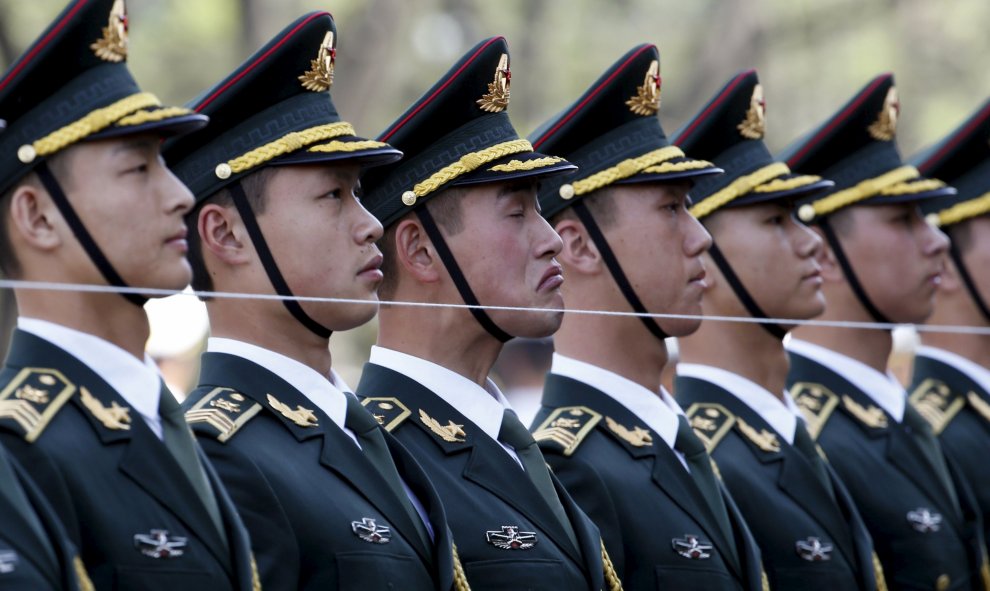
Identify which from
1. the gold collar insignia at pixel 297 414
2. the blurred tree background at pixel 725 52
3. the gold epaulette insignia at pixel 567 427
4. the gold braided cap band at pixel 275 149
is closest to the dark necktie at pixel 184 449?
the gold collar insignia at pixel 297 414

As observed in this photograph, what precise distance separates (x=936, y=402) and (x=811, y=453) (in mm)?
1411

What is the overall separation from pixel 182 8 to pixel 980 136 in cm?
955

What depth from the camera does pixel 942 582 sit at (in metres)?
6.00

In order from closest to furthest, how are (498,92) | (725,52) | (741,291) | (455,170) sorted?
(455,170) → (498,92) → (741,291) → (725,52)

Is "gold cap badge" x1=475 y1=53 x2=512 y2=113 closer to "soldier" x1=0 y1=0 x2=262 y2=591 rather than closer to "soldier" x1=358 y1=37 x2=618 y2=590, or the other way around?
"soldier" x1=358 y1=37 x2=618 y2=590

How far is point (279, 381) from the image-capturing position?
4.27m

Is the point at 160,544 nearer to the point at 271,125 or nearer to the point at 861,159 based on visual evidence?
the point at 271,125

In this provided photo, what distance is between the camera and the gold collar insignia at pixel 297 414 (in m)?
4.19

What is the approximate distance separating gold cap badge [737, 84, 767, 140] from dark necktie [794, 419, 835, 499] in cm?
98

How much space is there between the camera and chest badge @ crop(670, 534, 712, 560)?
4.97m

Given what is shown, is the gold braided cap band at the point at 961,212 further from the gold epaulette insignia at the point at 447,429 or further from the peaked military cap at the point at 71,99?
the peaked military cap at the point at 71,99

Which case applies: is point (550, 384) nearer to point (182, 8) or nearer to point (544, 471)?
point (544, 471)

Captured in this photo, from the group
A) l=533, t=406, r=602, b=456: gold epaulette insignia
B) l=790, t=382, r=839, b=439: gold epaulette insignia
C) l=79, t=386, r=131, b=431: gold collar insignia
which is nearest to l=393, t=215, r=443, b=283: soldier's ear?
l=533, t=406, r=602, b=456: gold epaulette insignia

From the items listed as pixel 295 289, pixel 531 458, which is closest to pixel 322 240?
pixel 295 289
